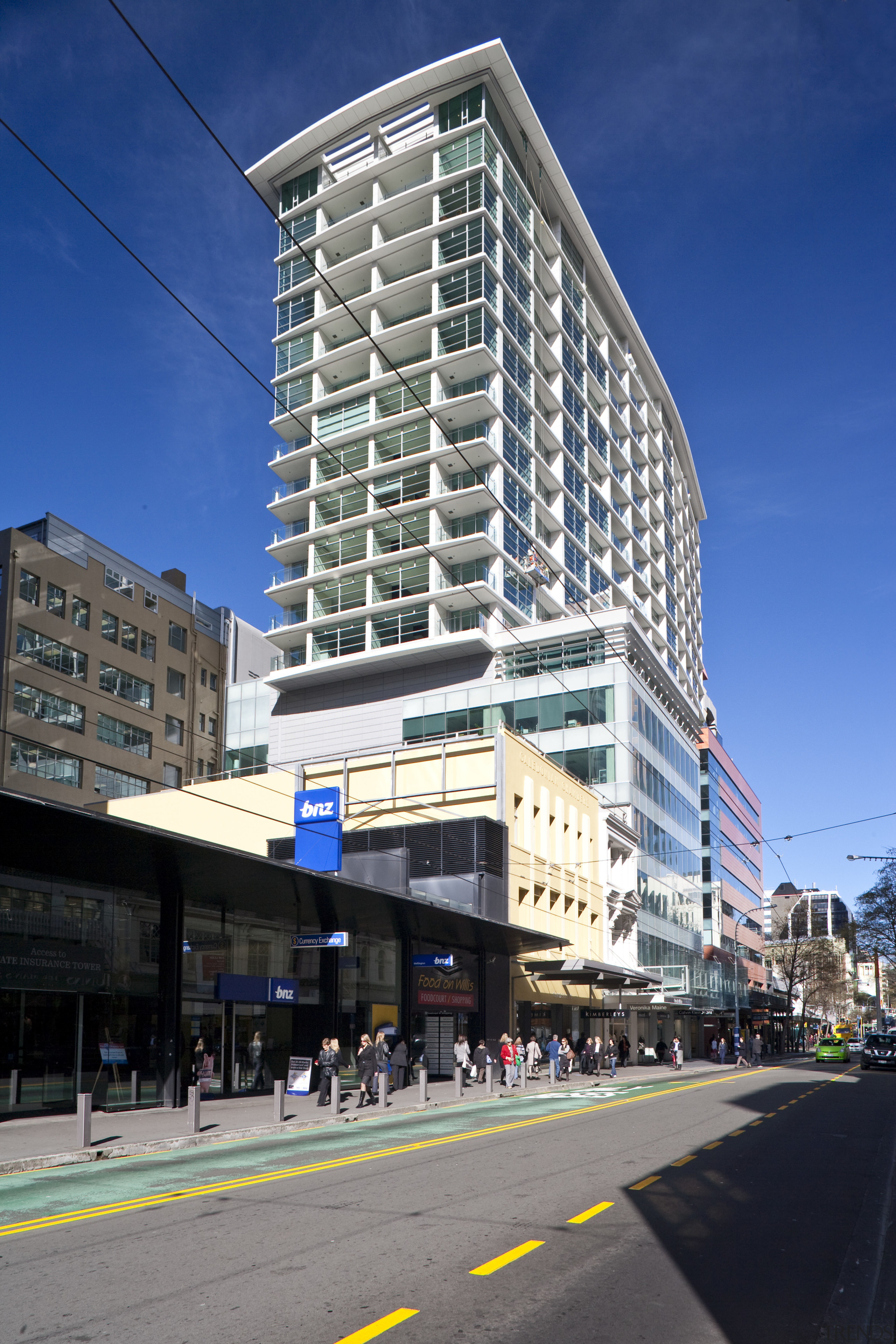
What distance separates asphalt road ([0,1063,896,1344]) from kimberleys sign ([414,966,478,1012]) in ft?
54.4

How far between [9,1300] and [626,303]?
9202cm

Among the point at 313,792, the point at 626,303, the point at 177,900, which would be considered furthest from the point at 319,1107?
the point at 626,303

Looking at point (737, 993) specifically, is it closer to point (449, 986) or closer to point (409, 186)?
point (449, 986)

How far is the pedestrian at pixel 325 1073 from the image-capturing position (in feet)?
79.7

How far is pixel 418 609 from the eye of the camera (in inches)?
2640

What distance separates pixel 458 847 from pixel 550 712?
2064 centimetres

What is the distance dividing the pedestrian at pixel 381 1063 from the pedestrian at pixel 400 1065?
3129mm

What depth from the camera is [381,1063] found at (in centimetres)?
2475

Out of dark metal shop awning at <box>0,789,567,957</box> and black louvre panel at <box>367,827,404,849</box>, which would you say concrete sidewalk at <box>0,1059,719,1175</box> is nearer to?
dark metal shop awning at <box>0,789,567,957</box>

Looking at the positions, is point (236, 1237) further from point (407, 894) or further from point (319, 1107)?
point (407, 894)

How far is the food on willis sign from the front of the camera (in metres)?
34.6

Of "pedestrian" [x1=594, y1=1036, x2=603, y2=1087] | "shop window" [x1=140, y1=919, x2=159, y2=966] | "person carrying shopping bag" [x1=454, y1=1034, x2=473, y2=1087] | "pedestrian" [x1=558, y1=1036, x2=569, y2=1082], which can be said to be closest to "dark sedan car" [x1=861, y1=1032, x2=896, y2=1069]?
"pedestrian" [x1=594, y1=1036, x2=603, y2=1087]

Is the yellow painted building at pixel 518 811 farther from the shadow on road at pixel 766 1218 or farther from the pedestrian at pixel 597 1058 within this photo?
the shadow on road at pixel 766 1218

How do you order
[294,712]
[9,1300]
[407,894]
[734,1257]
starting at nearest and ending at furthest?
[9,1300] < [734,1257] < [407,894] < [294,712]
